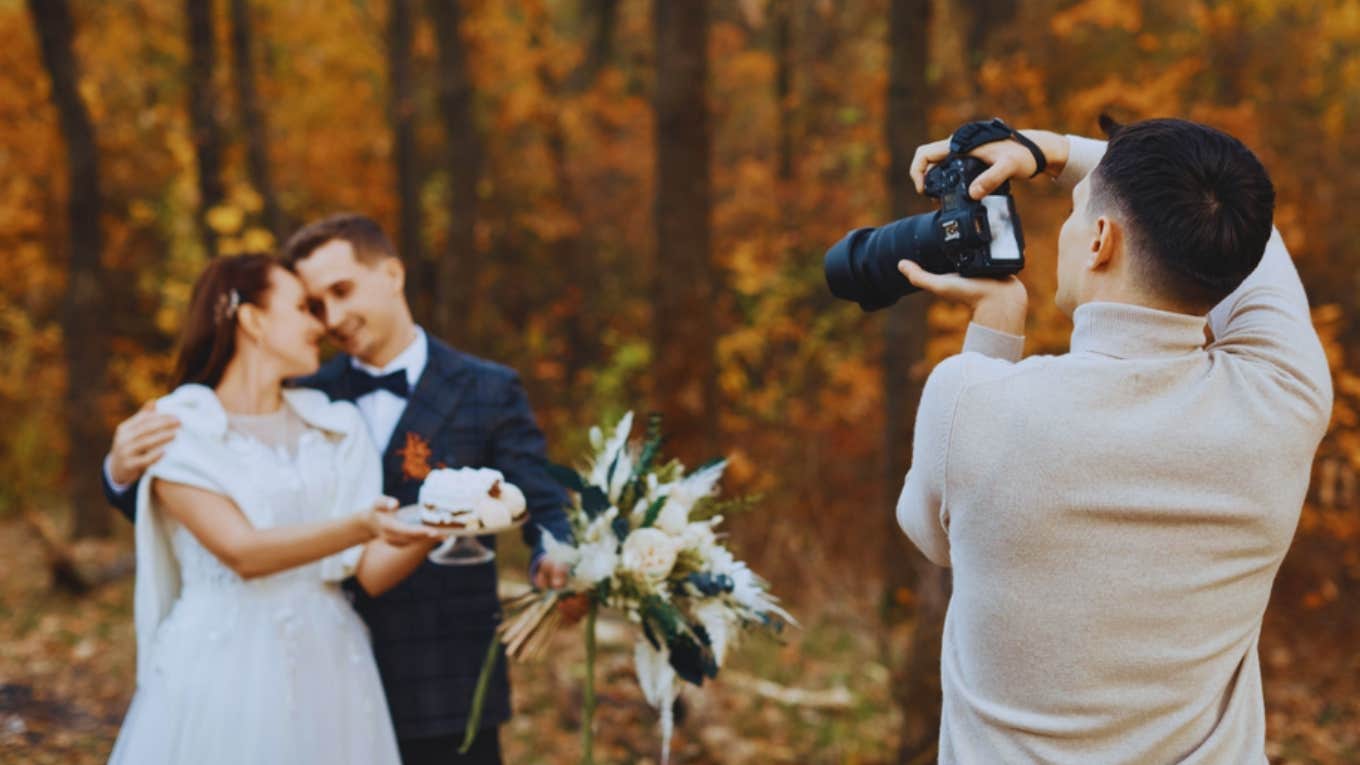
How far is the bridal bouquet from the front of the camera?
2748mm

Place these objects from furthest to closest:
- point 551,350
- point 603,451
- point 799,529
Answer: point 551,350
point 799,529
point 603,451

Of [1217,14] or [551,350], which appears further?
[551,350]

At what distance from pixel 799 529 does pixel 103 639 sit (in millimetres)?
→ 5504

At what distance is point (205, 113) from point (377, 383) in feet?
24.9

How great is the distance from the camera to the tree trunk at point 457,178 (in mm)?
10930

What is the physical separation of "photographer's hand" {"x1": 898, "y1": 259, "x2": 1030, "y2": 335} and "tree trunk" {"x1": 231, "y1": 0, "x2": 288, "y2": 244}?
962cm

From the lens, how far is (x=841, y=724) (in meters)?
6.54

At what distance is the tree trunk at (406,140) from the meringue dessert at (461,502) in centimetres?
966

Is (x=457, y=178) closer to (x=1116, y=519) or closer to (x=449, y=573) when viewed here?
(x=449, y=573)

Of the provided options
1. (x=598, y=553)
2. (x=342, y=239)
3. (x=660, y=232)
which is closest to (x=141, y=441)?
(x=342, y=239)

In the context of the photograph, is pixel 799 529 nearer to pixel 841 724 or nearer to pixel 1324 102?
pixel 841 724

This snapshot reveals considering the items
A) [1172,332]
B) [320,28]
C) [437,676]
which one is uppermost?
[320,28]

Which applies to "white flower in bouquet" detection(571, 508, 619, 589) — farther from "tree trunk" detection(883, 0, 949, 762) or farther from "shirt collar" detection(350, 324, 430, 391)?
"tree trunk" detection(883, 0, 949, 762)

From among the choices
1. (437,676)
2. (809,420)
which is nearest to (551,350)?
(809,420)
